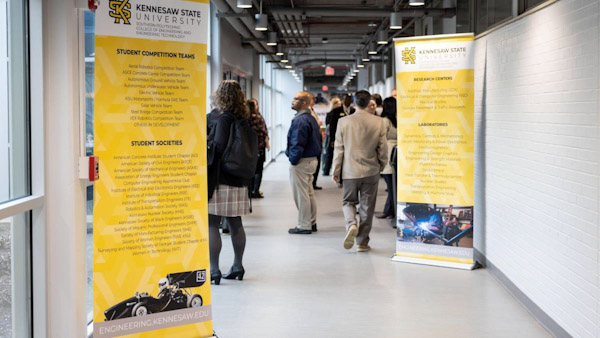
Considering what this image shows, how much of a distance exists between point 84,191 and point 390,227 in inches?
227

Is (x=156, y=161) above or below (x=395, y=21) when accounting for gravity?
below

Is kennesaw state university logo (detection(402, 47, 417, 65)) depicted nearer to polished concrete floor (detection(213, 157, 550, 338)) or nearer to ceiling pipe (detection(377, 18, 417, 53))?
polished concrete floor (detection(213, 157, 550, 338))

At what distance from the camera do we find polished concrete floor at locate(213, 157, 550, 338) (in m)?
4.78

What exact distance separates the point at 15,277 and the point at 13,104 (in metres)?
0.82

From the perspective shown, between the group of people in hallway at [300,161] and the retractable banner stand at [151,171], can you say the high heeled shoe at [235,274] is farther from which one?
the retractable banner stand at [151,171]

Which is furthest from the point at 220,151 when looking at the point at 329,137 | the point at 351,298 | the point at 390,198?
the point at 329,137

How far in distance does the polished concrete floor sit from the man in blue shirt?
19.4 inches

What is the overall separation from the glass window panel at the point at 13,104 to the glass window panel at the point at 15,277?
162 mm

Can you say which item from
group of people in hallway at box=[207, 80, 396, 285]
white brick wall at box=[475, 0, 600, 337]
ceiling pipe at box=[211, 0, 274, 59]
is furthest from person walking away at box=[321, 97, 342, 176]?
white brick wall at box=[475, 0, 600, 337]

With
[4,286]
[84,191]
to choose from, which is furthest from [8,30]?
[4,286]

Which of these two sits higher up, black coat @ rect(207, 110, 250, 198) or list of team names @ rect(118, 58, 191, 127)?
list of team names @ rect(118, 58, 191, 127)

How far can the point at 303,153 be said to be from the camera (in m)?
8.24

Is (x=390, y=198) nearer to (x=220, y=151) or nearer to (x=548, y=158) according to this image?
(x=220, y=151)

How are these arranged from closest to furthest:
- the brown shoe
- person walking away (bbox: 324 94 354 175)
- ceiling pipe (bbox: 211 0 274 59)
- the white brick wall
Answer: the white brick wall, the brown shoe, ceiling pipe (bbox: 211 0 274 59), person walking away (bbox: 324 94 354 175)
